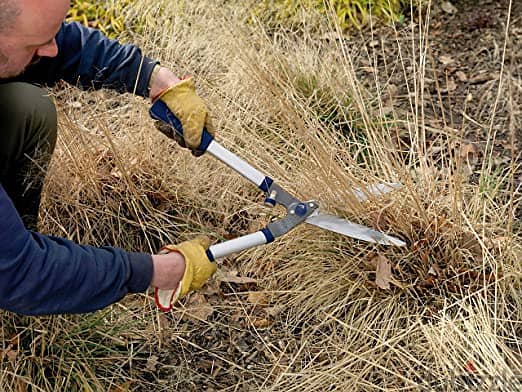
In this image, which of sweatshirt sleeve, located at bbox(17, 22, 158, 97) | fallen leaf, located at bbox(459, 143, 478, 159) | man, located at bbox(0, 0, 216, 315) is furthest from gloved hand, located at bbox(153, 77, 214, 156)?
fallen leaf, located at bbox(459, 143, 478, 159)

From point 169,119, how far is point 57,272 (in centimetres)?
87

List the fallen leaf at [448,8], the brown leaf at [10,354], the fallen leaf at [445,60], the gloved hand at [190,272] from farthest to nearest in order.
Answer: the fallen leaf at [448,8] → the fallen leaf at [445,60] → the brown leaf at [10,354] → the gloved hand at [190,272]

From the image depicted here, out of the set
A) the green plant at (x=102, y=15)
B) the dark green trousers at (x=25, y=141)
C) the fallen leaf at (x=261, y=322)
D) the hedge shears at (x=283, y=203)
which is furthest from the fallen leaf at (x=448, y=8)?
the dark green trousers at (x=25, y=141)

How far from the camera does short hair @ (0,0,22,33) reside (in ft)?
6.48

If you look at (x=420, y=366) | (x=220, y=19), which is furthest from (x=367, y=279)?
(x=220, y=19)

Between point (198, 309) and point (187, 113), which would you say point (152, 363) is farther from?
point (187, 113)

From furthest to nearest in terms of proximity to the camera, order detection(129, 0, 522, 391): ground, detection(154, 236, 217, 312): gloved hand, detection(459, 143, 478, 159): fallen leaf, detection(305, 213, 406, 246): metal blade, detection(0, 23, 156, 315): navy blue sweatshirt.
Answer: detection(459, 143, 478, 159): fallen leaf
detection(129, 0, 522, 391): ground
detection(305, 213, 406, 246): metal blade
detection(154, 236, 217, 312): gloved hand
detection(0, 23, 156, 315): navy blue sweatshirt

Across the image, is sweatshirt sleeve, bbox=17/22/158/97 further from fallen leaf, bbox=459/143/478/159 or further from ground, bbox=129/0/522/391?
fallen leaf, bbox=459/143/478/159

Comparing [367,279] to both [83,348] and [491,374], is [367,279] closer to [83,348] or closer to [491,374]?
[491,374]

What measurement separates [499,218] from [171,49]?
6.40 feet

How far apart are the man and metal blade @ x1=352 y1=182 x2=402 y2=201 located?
59 cm

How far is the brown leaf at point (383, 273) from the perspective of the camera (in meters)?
2.75

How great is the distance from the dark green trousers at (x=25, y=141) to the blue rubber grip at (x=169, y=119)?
0.38 metres

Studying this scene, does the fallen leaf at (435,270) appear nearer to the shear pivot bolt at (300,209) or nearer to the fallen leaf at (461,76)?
the shear pivot bolt at (300,209)
